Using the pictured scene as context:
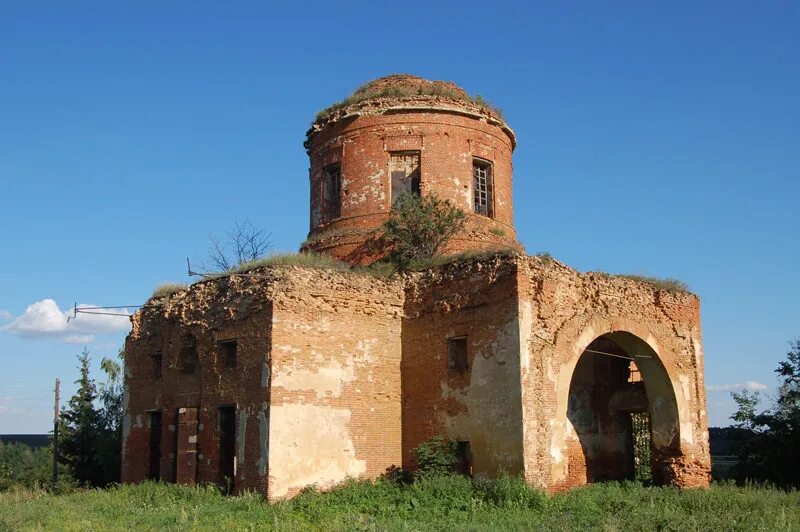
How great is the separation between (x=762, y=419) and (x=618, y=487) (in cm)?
748

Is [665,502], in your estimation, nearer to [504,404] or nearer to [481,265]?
[504,404]

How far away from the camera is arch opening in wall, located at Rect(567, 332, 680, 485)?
17.2m

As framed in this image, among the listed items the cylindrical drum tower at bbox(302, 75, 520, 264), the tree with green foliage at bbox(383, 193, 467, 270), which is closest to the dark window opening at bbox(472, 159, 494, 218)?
the cylindrical drum tower at bbox(302, 75, 520, 264)

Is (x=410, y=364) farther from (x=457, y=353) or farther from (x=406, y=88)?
(x=406, y=88)

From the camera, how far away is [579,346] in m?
15.4

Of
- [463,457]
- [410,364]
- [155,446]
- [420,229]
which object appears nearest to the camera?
[463,457]

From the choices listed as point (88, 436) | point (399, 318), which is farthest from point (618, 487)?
point (88, 436)

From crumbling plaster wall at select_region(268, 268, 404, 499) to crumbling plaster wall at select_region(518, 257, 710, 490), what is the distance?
3.33 meters

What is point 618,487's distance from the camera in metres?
15.4

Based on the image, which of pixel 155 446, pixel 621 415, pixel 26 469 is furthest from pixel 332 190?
pixel 26 469

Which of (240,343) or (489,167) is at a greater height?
(489,167)

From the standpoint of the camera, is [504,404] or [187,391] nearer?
[504,404]

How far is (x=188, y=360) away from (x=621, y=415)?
399 inches

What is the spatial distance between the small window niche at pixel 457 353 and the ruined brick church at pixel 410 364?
0.04m
